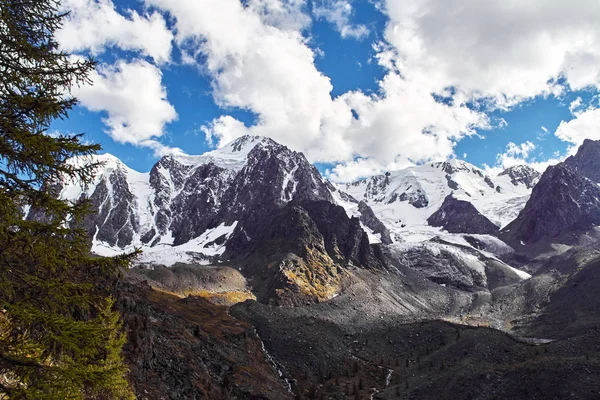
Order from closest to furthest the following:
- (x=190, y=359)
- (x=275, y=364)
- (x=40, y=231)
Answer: (x=40, y=231), (x=190, y=359), (x=275, y=364)

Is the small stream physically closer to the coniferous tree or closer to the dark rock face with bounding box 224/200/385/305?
the coniferous tree

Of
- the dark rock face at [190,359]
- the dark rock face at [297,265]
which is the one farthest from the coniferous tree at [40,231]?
the dark rock face at [297,265]

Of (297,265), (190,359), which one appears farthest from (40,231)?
(297,265)

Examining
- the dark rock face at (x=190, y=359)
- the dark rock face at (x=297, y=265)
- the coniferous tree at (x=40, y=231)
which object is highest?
the dark rock face at (x=297, y=265)

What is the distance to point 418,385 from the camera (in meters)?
54.6

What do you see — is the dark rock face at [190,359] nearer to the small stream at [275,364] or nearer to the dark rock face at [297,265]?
the small stream at [275,364]

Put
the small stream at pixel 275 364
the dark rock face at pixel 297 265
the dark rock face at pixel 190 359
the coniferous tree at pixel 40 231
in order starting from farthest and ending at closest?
1. the dark rock face at pixel 297 265
2. the small stream at pixel 275 364
3. the dark rock face at pixel 190 359
4. the coniferous tree at pixel 40 231

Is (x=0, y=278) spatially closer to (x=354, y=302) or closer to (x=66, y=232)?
(x=66, y=232)

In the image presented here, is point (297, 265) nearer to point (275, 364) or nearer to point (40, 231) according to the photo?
point (275, 364)

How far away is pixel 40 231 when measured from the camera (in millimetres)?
10156

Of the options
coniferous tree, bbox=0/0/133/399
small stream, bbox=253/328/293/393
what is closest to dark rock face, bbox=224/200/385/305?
small stream, bbox=253/328/293/393

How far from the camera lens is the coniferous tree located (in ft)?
30.3

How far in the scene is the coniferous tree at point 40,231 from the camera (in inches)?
364

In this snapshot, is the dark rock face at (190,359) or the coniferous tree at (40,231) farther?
the dark rock face at (190,359)
